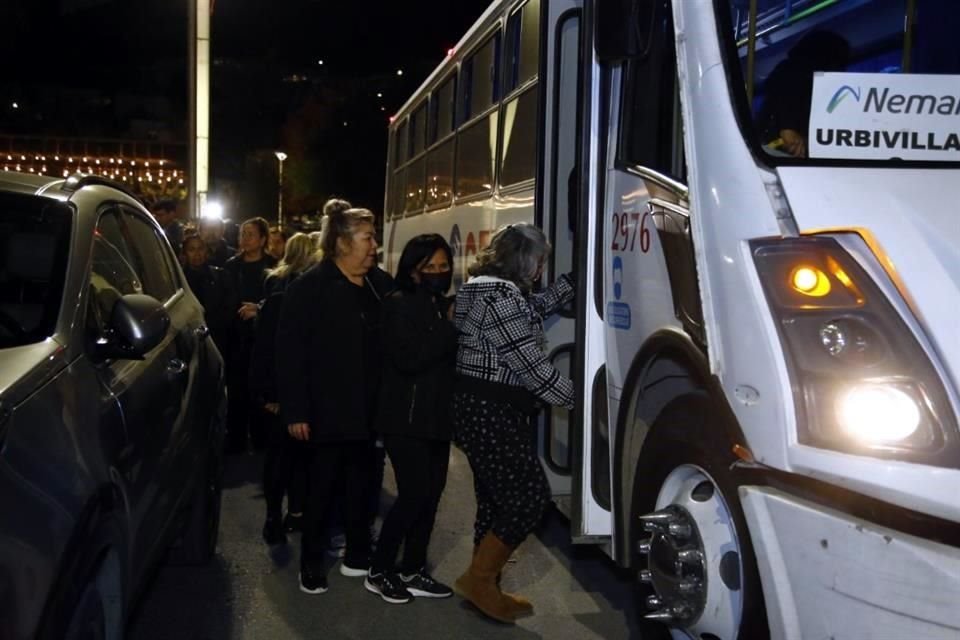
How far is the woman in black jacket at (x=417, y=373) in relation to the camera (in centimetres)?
496

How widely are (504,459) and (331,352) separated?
3.19ft

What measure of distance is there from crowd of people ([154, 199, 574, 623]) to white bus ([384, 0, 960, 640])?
13.5 inches

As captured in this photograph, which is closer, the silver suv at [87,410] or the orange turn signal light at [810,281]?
the silver suv at [87,410]

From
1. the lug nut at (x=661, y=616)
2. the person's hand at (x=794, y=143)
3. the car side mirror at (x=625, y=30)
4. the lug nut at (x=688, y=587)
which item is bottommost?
the lug nut at (x=661, y=616)

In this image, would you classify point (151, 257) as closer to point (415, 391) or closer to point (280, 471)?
point (415, 391)

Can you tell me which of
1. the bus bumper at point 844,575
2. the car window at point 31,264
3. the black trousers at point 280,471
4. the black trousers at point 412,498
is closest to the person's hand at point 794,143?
the bus bumper at point 844,575

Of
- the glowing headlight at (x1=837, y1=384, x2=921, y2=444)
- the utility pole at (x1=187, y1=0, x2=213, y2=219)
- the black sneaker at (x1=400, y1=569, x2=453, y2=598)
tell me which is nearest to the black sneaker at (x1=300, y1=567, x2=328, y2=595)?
the black sneaker at (x1=400, y1=569, x2=453, y2=598)

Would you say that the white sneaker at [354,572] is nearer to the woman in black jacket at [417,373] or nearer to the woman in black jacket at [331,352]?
the woman in black jacket at [331,352]

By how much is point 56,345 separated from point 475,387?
2003mm

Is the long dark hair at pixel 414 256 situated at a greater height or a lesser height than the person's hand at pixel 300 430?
greater

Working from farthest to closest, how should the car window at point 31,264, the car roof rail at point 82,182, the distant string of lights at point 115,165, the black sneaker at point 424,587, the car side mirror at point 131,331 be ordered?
the distant string of lights at point 115,165 → the black sneaker at point 424,587 → the car roof rail at point 82,182 → the car side mirror at point 131,331 → the car window at point 31,264

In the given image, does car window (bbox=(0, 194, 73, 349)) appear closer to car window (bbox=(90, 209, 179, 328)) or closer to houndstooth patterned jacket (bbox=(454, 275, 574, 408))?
car window (bbox=(90, 209, 179, 328))

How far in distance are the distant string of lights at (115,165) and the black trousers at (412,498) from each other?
2683 centimetres

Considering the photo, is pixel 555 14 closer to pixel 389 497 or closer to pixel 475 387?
pixel 475 387
